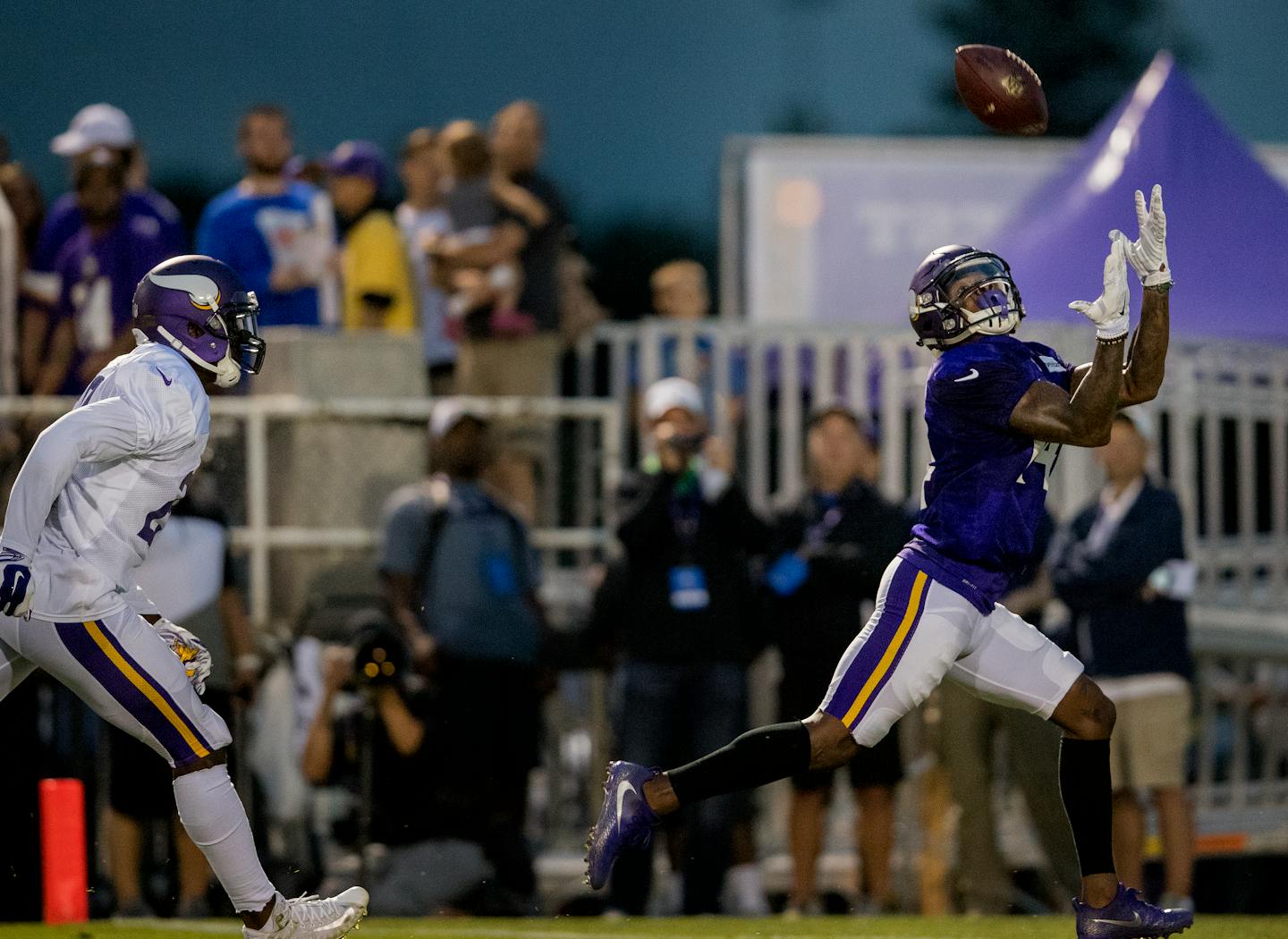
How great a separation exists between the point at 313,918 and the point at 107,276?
4.49 metres

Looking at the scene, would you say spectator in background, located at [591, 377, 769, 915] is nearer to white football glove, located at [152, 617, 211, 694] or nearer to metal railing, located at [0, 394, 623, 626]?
metal railing, located at [0, 394, 623, 626]

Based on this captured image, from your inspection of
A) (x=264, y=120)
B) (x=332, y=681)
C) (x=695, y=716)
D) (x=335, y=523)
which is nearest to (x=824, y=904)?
(x=695, y=716)

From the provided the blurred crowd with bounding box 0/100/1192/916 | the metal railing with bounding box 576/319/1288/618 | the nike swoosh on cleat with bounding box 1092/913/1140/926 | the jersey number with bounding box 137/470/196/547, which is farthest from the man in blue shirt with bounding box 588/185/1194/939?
the metal railing with bounding box 576/319/1288/618

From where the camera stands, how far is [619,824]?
6.44 m

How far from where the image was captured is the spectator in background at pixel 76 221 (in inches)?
400

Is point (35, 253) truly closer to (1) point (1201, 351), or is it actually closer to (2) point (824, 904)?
(2) point (824, 904)

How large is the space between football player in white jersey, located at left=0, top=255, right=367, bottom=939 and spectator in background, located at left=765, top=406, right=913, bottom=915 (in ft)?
10.0

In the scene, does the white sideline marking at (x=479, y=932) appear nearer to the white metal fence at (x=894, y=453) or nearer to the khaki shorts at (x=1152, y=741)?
the khaki shorts at (x=1152, y=741)

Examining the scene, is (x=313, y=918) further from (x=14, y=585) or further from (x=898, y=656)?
(x=898, y=656)

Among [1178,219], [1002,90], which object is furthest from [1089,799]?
[1178,219]

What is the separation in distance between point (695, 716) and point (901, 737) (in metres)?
1.06

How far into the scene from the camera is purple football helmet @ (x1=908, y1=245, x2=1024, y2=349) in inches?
251

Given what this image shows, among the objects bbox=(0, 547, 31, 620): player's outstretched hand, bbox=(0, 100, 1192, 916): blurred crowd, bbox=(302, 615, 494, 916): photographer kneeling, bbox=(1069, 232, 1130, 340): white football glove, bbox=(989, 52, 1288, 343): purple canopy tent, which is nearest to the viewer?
bbox=(0, 547, 31, 620): player's outstretched hand

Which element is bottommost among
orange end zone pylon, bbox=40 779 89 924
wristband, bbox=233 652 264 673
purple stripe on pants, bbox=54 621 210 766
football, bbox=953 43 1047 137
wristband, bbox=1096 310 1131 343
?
orange end zone pylon, bbox=40 779 89 924
